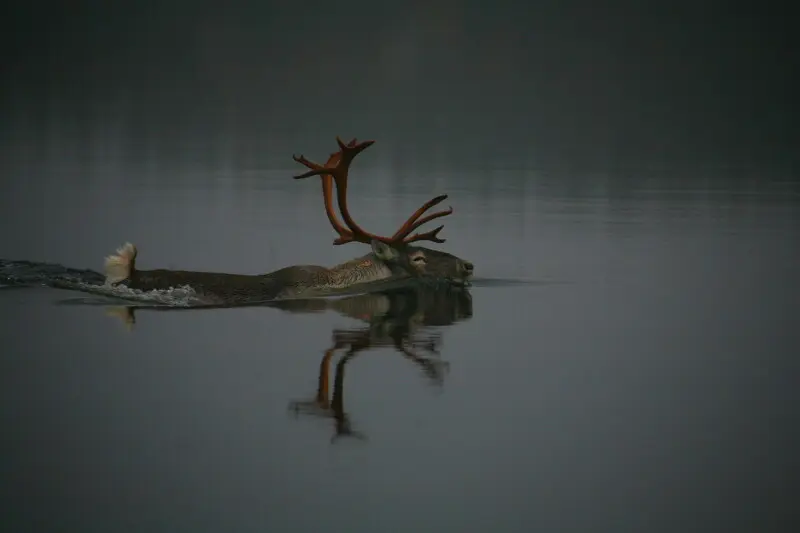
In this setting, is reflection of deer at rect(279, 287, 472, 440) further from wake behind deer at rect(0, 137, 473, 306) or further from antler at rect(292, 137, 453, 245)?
antler at rect(292, 137, 453, 245)

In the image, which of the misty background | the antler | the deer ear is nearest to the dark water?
the deer ear

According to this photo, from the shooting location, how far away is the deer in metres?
12.0

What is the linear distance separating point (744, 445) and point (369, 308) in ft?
14.7

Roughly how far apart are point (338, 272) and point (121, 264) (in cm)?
184

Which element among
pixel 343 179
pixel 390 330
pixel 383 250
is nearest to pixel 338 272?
pixel 383 250

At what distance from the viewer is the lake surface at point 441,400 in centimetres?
695

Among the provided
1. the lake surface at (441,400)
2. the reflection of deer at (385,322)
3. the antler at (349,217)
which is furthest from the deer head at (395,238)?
the lake surface at (441,400)

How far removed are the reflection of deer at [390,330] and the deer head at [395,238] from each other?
196mm

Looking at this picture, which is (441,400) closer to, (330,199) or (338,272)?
(338,272)

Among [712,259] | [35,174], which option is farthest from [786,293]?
[35,174]

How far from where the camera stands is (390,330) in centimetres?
1100

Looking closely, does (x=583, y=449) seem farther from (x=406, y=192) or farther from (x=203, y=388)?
(x=406, y=192)

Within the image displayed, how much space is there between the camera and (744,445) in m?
8.06

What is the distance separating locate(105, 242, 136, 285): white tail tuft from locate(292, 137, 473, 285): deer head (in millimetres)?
1531
